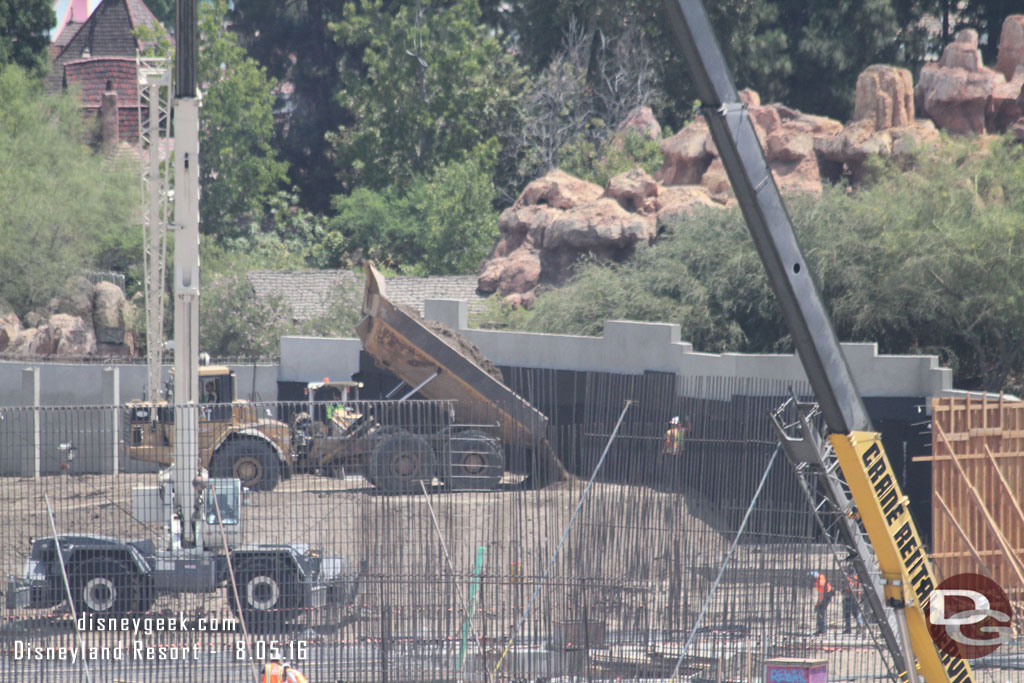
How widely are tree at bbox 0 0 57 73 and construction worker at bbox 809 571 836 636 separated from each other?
3818 centimetres

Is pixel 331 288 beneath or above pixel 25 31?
beneath

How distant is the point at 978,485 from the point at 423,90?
3597 centimetres

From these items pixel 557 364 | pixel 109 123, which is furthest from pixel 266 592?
pixel 109 123

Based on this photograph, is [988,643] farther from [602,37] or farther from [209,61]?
[209,61]

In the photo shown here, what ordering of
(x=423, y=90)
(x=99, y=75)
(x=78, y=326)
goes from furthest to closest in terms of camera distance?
(x=99, y=75)
(x=423, y=90)
(x=78, y=326)

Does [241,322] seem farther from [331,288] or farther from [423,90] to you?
[423,90]

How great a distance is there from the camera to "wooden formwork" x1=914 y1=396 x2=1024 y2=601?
12477 mm

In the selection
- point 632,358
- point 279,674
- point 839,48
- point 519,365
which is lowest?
point 279,674

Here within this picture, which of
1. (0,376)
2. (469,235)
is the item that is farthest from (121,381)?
(469,235)

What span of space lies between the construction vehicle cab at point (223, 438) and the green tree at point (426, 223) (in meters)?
17.8

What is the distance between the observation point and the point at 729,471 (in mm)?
11000

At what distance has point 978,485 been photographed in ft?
42.2

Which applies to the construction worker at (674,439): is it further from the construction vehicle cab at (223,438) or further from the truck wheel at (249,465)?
the truck wheel at (249,465)

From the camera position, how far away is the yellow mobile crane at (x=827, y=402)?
6227 mm
